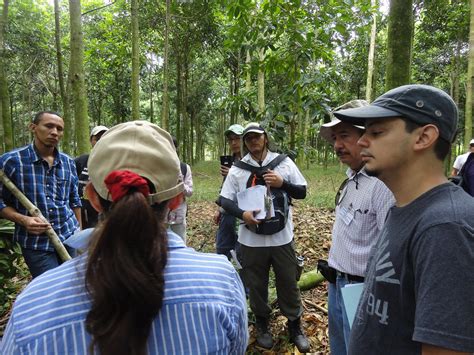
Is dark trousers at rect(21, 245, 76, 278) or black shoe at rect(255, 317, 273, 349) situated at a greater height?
dark trousers at rect(21, 245, 76, 278)

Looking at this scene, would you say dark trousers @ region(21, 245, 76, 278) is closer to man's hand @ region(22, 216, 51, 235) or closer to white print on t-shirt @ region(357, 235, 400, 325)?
man's hand @ region(22, 216, 51, 235)

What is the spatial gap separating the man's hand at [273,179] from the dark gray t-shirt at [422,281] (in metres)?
1.93

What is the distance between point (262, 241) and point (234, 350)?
227cm

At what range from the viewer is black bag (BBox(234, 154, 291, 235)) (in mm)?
3229

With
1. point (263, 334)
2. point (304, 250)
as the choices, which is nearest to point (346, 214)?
point (263, 334)

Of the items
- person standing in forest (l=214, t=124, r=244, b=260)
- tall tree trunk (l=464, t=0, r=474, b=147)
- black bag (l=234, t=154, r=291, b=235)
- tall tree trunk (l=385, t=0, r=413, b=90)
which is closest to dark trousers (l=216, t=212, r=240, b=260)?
person standing in forest (l=214, t=124, r=244, b=260)

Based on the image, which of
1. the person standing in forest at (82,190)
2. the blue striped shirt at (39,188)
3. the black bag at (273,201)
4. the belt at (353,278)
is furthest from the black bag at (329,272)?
the person standing in forest at (82,190)

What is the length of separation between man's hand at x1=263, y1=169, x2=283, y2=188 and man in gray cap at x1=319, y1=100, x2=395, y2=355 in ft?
3.00

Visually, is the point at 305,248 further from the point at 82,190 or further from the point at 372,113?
the point at 372,113

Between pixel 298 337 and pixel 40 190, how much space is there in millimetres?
2844

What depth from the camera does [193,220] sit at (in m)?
7.91

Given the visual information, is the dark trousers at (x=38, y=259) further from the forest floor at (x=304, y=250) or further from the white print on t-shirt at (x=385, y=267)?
the white print on t-shirt at (x=385, y=267)

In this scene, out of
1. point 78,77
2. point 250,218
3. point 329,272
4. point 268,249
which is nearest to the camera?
point 329,272

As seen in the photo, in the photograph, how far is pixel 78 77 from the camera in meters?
4.79
